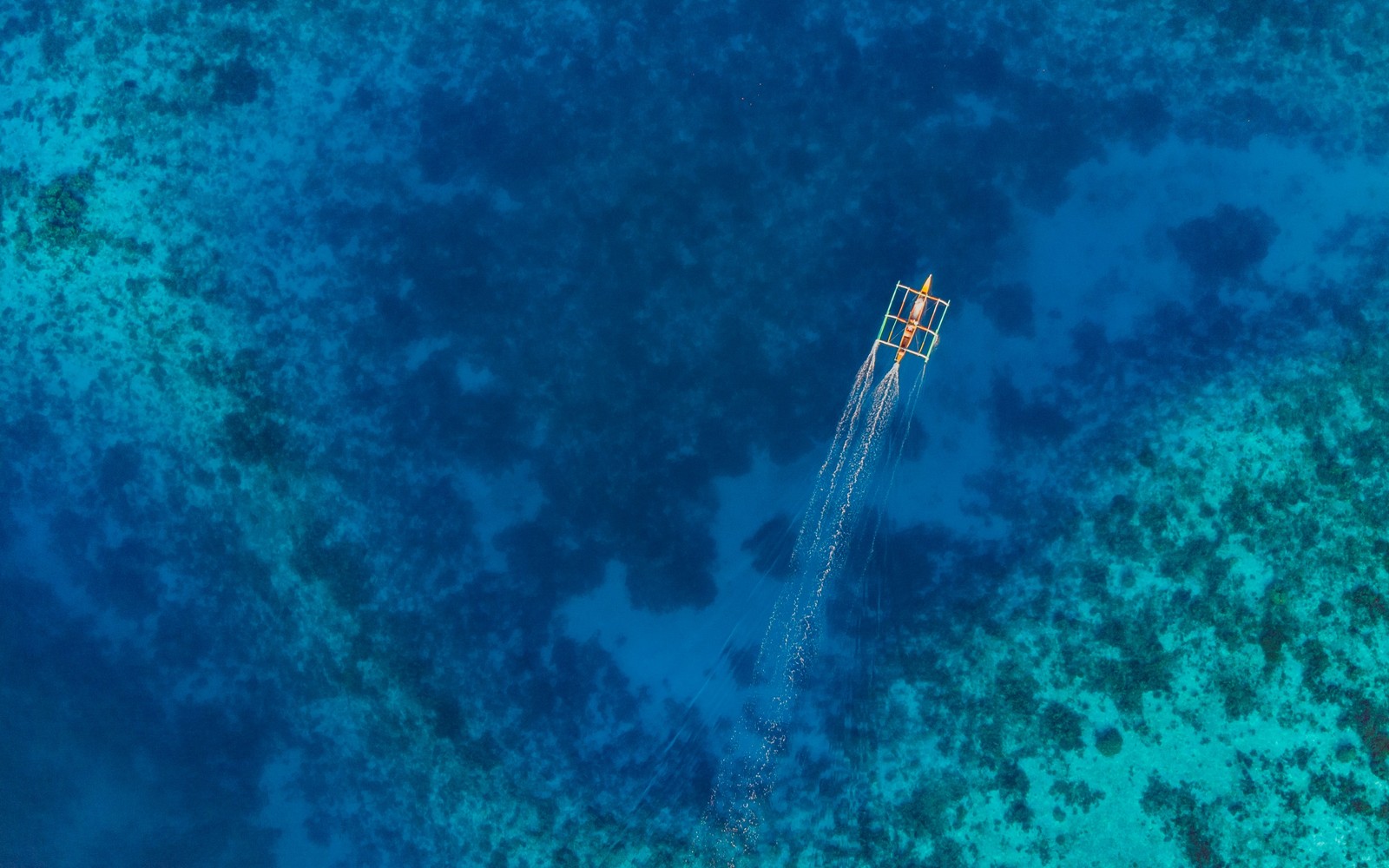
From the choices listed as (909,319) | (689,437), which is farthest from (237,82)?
(909,319)

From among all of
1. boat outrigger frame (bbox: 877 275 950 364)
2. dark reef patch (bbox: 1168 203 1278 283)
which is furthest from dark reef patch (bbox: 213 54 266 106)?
dark reef patch (bbox: 1168 203 1278 283)

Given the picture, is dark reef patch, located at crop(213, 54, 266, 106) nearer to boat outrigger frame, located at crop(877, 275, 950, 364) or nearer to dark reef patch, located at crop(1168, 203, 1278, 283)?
boat outrigger frame, located at crop(877, 275, 950, 364)

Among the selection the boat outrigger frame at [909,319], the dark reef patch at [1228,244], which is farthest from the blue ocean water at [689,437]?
the boat outrigger frame at [909,319]

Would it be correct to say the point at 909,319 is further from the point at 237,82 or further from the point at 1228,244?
the point at 237,82

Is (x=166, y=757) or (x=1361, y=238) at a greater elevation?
(x=1361, y=238)

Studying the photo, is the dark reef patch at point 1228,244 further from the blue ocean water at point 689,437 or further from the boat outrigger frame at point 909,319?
the boat outrigger frame at point 909,319

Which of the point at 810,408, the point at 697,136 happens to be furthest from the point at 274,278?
the point at 810,408

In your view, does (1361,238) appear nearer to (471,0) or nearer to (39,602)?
(471,0)
